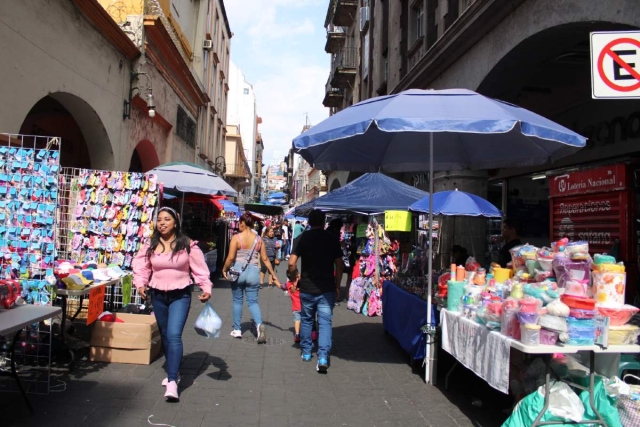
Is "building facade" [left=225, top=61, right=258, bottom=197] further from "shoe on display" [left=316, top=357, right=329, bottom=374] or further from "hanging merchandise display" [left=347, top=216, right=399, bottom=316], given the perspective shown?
"shoe on display" [left=316, top=357, right=329, bottom=374]

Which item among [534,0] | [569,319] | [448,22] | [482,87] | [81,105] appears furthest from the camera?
[448,22]

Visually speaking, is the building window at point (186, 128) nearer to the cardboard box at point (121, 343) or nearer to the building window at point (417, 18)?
the building window at point (417, 18)

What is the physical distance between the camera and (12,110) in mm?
6582

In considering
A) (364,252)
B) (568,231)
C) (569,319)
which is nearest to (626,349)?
(569,319)

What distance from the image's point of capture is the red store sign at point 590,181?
5.92 m

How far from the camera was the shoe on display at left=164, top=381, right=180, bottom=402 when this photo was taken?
15.0 feet

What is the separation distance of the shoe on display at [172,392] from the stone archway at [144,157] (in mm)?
9586

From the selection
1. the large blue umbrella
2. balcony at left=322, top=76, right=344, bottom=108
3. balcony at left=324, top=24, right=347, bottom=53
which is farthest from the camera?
balcony at left=324, top=24, right=347, bottom=53

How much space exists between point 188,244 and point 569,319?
333 centimetres

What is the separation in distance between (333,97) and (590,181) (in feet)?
87.0

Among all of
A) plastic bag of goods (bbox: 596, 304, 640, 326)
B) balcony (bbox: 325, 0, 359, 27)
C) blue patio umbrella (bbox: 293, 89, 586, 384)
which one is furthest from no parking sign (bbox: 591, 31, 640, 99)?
balcony (bbox: 325, 0, 359, 27)

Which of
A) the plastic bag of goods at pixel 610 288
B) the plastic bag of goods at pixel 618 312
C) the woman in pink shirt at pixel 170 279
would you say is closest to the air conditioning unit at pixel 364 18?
the woman in pink shirt at pixel 170 279

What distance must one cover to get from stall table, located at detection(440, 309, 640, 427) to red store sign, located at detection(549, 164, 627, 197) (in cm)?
275

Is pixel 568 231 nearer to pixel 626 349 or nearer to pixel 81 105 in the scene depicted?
pixel 626 349
